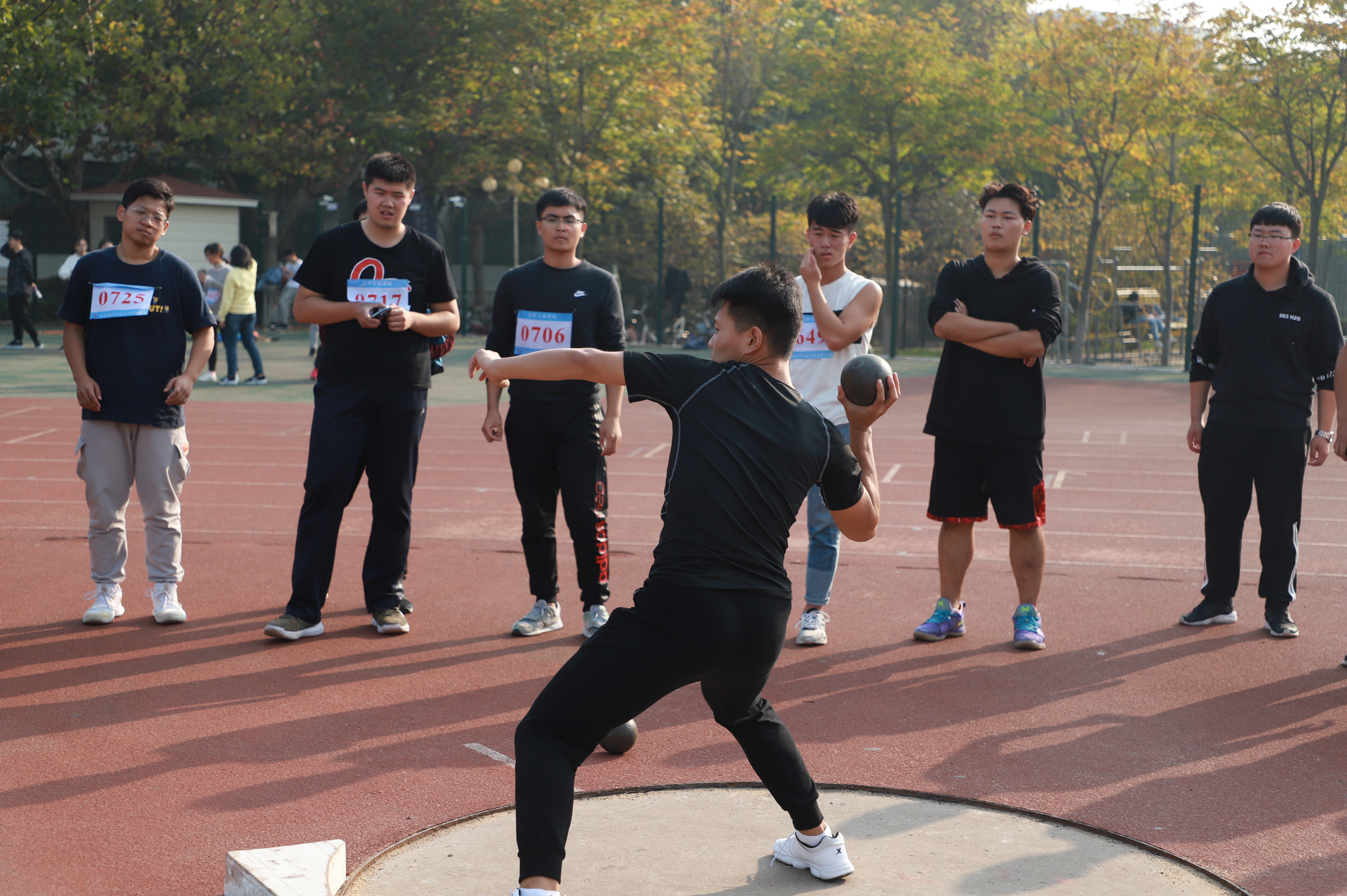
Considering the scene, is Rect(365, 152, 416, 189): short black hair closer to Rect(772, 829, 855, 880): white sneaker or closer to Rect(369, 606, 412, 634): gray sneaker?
Rect(369, 606, 412, 634): gray sneaker

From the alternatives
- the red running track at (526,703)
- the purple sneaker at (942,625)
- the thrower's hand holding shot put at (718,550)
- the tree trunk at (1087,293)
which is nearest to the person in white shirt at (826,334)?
the red running track at (526,703)

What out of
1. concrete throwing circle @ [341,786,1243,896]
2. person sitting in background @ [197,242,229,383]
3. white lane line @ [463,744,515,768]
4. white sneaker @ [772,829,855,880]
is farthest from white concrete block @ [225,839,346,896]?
person sitting in background @ [197,242,229,383]

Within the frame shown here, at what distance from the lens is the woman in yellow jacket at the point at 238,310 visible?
56.8 feet

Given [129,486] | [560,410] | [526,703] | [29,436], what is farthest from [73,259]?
[526,703]

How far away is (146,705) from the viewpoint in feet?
17.0

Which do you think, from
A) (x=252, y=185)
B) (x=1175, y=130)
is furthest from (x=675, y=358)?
(x=252, y=185)

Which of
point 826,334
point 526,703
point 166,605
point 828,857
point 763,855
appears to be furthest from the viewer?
point 166,605

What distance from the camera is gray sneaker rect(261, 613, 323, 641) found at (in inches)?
240

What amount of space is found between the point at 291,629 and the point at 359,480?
0.75 m

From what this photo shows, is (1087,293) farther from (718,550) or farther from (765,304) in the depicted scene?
(718,550)

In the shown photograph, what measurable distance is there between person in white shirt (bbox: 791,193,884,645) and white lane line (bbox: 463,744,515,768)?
1.95 metres

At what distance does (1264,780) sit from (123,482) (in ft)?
16.7

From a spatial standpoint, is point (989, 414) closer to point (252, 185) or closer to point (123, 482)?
point (123, 482)

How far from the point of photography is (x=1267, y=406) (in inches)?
254
